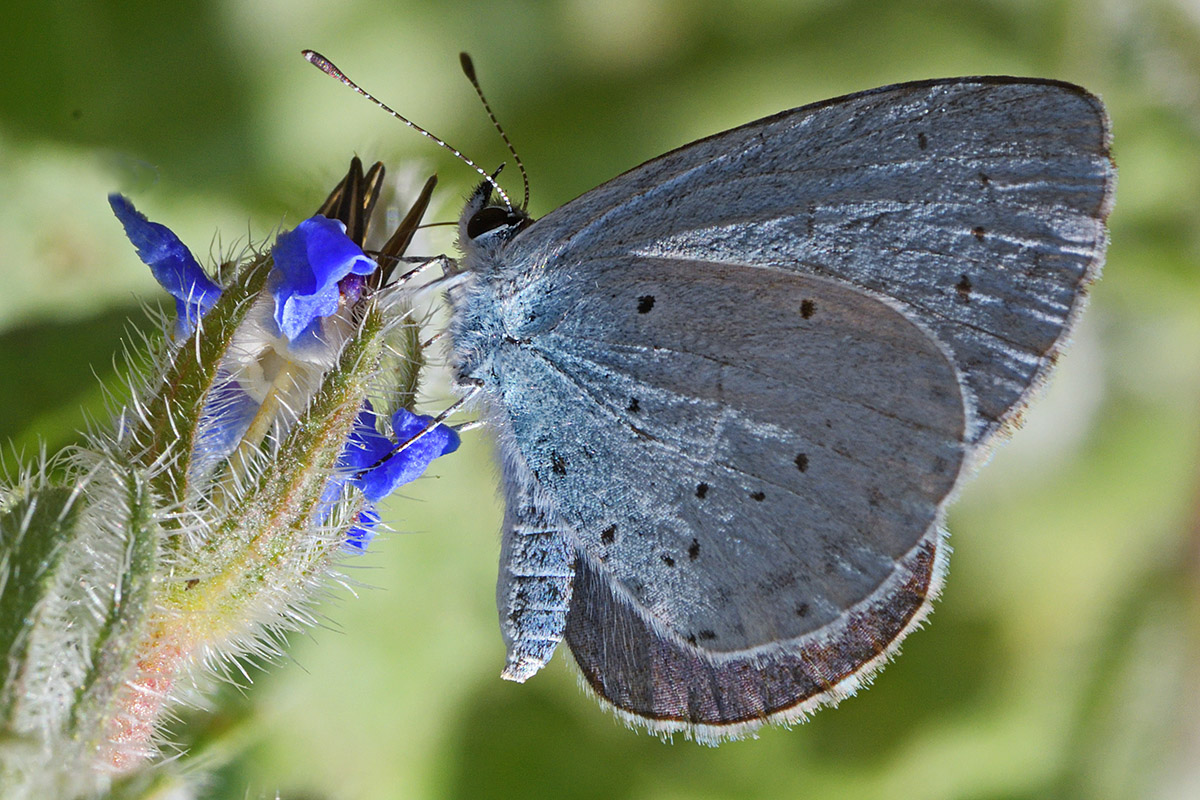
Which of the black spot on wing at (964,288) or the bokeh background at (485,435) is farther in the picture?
the bokeh background at (485,435)

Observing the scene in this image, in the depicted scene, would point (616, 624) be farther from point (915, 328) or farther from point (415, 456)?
point (915, 328)

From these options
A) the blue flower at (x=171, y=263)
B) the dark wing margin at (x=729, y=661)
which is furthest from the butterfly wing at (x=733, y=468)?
the blue flower at (x=171, y=263)

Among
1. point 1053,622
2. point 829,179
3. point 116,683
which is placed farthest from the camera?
point 1053,622

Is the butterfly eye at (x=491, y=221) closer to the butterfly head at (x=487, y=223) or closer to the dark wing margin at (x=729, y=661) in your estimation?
the butterfly head at (x=487, y=223)

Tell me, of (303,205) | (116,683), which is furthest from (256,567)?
(303,205)

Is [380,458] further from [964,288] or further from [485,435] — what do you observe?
[964,288]
